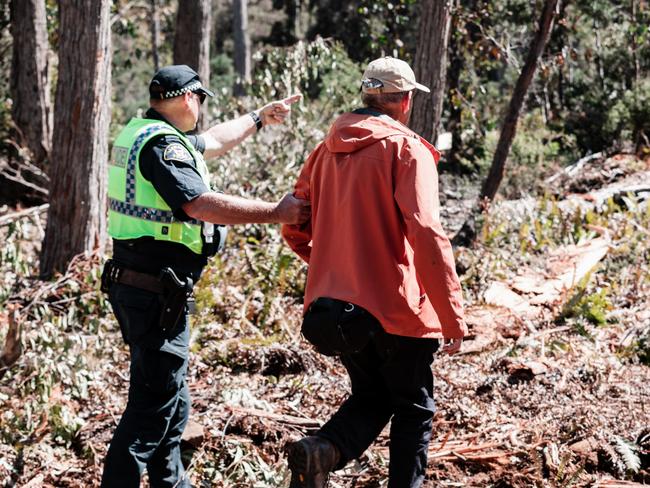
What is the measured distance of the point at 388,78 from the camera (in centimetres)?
362

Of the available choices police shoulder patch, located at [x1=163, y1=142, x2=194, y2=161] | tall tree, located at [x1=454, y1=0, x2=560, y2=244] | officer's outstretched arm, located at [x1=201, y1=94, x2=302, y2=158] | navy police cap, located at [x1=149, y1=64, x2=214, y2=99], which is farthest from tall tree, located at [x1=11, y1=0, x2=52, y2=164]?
police shoulder patch, located at [x1=163, y1=142, x2=194, y2=161]

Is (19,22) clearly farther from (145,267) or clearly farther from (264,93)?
(145,267)

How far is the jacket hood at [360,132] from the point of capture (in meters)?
3.48

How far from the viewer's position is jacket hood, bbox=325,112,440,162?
11.4 ft

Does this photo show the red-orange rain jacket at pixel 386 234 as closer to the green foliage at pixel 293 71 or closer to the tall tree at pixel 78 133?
the tall tree at pixel 78 133

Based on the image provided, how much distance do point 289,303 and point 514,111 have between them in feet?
12.7

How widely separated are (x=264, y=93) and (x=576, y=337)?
4.62 m

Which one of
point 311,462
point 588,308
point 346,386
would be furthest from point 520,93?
point 311,462

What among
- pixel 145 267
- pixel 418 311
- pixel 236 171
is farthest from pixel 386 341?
pixel 236 171

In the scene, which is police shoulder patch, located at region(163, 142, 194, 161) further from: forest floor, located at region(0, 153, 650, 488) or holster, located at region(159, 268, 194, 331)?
forest floor, located at region(0, 153, 650, 488)

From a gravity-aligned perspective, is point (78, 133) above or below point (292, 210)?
below

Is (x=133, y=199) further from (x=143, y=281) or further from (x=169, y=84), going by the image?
(x=169, y=84)

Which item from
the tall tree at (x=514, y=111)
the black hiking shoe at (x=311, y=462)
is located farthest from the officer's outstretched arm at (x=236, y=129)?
the tall tree at (x=514, y=111)

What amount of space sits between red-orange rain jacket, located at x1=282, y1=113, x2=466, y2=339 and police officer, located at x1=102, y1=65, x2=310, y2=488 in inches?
13.2
